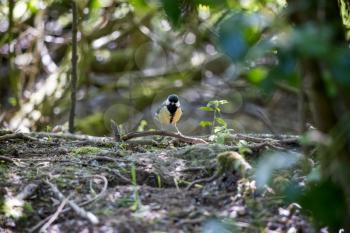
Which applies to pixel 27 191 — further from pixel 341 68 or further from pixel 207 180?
pixel 341 68

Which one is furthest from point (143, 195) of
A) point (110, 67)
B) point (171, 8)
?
point (110, 67)

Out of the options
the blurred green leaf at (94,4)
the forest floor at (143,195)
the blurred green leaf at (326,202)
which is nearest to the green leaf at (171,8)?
the blurred green leaf at (326,202)

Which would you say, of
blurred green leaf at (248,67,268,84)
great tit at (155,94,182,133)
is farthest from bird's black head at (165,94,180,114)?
blurred green leaf at (248,67,268,84)

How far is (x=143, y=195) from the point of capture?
8.84 feet

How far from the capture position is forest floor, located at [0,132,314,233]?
246 centimetres

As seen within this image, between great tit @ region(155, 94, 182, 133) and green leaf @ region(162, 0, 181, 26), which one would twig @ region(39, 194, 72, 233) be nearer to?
green leaf @ region(162, 0, 181, 26)

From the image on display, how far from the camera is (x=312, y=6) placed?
173cm

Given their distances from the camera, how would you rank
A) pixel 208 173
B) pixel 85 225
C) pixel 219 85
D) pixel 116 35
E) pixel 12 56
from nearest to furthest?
pixel 85 225
pixel 208 173
pixel 12 56
pixel 116 35
pixel 219 85

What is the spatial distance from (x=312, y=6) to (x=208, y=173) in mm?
1339

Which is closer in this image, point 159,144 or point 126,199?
point 126,199

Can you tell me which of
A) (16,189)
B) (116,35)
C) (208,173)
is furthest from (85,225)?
(116,35)

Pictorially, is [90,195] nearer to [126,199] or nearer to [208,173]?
[126,199]

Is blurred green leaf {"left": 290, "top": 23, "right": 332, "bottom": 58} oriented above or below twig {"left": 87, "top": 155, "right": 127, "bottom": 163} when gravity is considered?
above

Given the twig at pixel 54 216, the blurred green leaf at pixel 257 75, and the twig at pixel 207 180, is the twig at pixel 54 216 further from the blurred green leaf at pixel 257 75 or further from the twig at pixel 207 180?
the blurred green leaf at pixel 257 75
